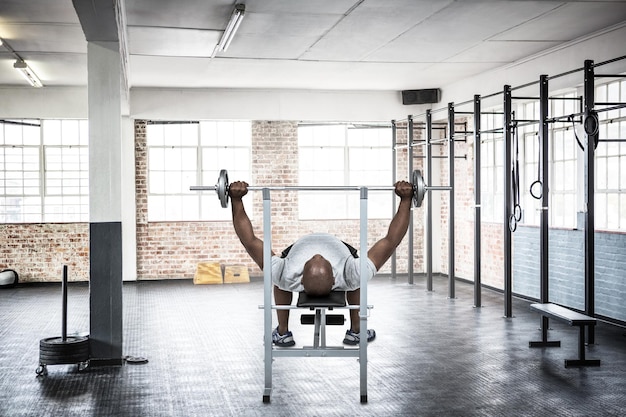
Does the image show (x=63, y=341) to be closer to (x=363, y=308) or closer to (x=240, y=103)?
(x=363, y=308)

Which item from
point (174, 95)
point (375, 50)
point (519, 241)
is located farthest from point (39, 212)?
point (519, 241)

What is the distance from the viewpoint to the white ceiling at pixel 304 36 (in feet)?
21.2

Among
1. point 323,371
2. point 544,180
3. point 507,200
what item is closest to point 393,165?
point 507,200

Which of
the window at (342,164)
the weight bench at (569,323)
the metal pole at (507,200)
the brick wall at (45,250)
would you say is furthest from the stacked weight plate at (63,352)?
the window at (342,164)

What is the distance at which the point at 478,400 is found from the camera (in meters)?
4.93

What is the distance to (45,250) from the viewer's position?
1143 centimetres

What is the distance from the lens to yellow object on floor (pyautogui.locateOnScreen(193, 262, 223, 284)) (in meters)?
11.5

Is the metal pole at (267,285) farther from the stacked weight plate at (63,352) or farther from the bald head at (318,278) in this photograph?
the stacked weight plate at (63,352)

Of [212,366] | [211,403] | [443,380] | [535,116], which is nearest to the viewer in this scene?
[211,403]

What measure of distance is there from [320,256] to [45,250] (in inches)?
294

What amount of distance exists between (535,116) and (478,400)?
17.3 feet

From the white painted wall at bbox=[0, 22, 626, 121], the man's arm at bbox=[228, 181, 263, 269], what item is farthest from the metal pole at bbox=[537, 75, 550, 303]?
the man's arm at bbox=[228, 181, 263, 269]

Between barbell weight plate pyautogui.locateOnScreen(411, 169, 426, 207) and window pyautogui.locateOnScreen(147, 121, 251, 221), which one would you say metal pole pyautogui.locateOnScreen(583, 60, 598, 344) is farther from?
window pyautogui.locateOnScreen(147, 121, 251, 221)

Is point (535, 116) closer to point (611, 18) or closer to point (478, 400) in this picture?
point (611, 18)
